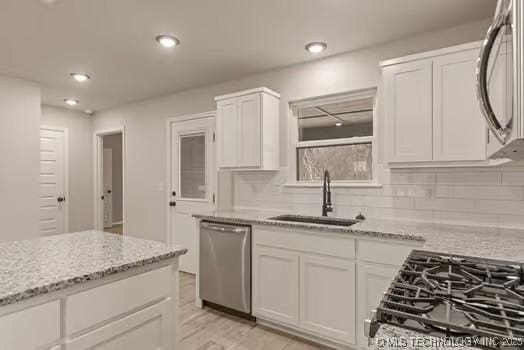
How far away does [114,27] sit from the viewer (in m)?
2.50

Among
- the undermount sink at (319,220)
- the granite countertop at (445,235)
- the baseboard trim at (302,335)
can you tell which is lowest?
the baseboard trim at (302,335)

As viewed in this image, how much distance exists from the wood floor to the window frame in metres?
1.45

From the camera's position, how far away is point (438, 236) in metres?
1.97

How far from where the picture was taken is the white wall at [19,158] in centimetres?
368

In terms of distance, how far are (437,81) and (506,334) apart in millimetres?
2030

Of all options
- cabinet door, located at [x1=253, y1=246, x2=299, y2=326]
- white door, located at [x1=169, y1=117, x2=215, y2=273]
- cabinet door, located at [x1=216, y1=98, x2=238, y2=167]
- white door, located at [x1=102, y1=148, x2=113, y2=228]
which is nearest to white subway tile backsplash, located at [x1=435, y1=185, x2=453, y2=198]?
cabinet door, located at [x1=253, y1=246, x2=299, y2=326]

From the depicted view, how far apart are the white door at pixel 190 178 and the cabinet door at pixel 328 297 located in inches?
77.5

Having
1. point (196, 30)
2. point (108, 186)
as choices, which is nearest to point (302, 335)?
point (196, 30)

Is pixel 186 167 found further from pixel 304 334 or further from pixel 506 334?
pixel 506 334

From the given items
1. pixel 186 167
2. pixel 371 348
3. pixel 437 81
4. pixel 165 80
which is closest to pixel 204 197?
pixel 186 167

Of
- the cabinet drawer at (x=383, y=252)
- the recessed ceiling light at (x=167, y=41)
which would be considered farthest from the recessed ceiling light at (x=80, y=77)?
the cabinet drawer at (x=383, y=252)

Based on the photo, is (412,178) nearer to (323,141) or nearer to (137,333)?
(323,141)

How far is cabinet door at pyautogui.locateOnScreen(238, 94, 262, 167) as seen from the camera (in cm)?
316

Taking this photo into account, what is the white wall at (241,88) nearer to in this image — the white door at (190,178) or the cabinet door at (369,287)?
the white door at (190,178)
